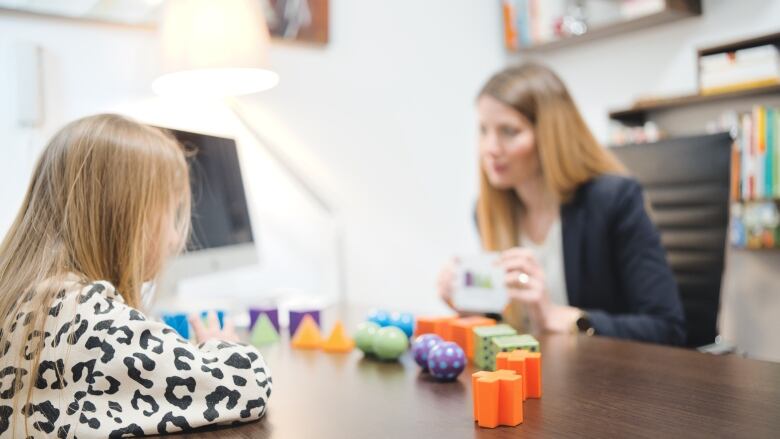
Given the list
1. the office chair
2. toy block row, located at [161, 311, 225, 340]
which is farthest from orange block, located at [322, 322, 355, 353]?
the office chair

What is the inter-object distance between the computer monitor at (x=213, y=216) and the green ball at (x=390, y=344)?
1.77ft

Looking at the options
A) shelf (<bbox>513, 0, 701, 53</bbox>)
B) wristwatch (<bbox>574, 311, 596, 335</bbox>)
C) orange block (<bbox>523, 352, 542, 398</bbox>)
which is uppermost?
shelf (<bbox>513, 0, 701, 53</bbox>)

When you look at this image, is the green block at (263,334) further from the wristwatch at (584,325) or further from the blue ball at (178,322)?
the wristwatch at (584,325)

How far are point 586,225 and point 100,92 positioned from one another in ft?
3.98

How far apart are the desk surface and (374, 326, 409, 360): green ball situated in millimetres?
15

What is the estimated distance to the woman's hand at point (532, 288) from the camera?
1258 mm

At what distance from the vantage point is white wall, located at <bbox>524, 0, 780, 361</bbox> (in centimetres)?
223

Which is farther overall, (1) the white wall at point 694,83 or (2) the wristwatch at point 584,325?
(1) the white wall at point 694,83

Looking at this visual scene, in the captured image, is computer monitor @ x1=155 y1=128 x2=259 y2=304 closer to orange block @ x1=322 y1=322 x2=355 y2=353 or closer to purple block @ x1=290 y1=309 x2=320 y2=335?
purple block @ x1=290 y1=309 x2=320 y2=335

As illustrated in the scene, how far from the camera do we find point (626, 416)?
2.27 feet

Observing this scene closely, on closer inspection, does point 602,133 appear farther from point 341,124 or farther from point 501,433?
point 501,433

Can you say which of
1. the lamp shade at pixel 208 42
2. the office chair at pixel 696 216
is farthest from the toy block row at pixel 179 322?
the office chair at pixel 696 216

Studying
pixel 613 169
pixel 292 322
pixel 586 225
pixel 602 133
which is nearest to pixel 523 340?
pixel 292 322

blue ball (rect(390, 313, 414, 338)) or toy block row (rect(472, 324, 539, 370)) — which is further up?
toy block row (rect(472, 324, 539, 370))
